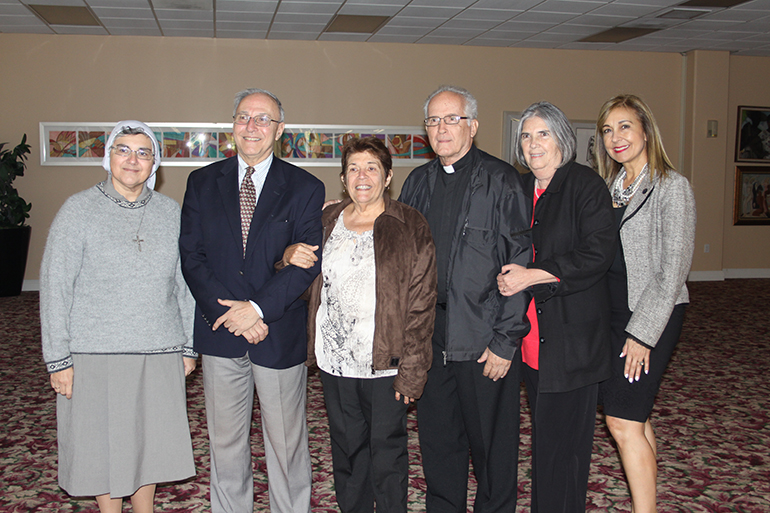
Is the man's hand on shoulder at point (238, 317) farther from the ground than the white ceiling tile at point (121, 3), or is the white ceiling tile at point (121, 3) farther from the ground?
the white ceiling tile at point (121, 3)

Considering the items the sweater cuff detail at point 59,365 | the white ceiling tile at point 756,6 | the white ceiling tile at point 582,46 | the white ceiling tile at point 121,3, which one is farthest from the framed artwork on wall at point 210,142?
the sweater cuff detail at point 59,365

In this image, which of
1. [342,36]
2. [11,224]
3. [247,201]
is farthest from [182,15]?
[247,201]

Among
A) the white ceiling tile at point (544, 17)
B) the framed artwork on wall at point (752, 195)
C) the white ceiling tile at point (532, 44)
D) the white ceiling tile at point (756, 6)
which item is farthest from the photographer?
the framed artwork on wall at point (752, 195)

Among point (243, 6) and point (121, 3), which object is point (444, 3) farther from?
point (121, 3)

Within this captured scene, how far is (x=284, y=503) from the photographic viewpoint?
2.58 meters

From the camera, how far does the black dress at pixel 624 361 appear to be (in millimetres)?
2438

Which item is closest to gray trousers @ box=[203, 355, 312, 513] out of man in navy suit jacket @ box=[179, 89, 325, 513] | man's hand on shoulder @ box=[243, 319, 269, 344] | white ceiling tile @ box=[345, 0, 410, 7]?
man in navy suit jacket @ box=[179, 89, 325, 513]

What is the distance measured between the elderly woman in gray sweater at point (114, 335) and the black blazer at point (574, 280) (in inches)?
58.6

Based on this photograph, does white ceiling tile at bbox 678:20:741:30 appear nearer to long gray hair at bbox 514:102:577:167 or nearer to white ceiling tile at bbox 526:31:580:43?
white ceiling tile at bbox 526:31:580:43

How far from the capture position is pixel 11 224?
343 inches

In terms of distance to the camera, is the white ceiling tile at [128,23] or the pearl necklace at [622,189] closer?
the pearl necklace at [622,189]

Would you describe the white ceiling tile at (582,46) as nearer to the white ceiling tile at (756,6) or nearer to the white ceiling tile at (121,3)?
the white ceiling tile at (756,6)

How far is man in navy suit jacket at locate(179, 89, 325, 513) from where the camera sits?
2475 mm

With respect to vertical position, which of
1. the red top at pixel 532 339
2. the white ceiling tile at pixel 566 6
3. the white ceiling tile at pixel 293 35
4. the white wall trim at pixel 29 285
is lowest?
the white wall trim at pixel 29 285
